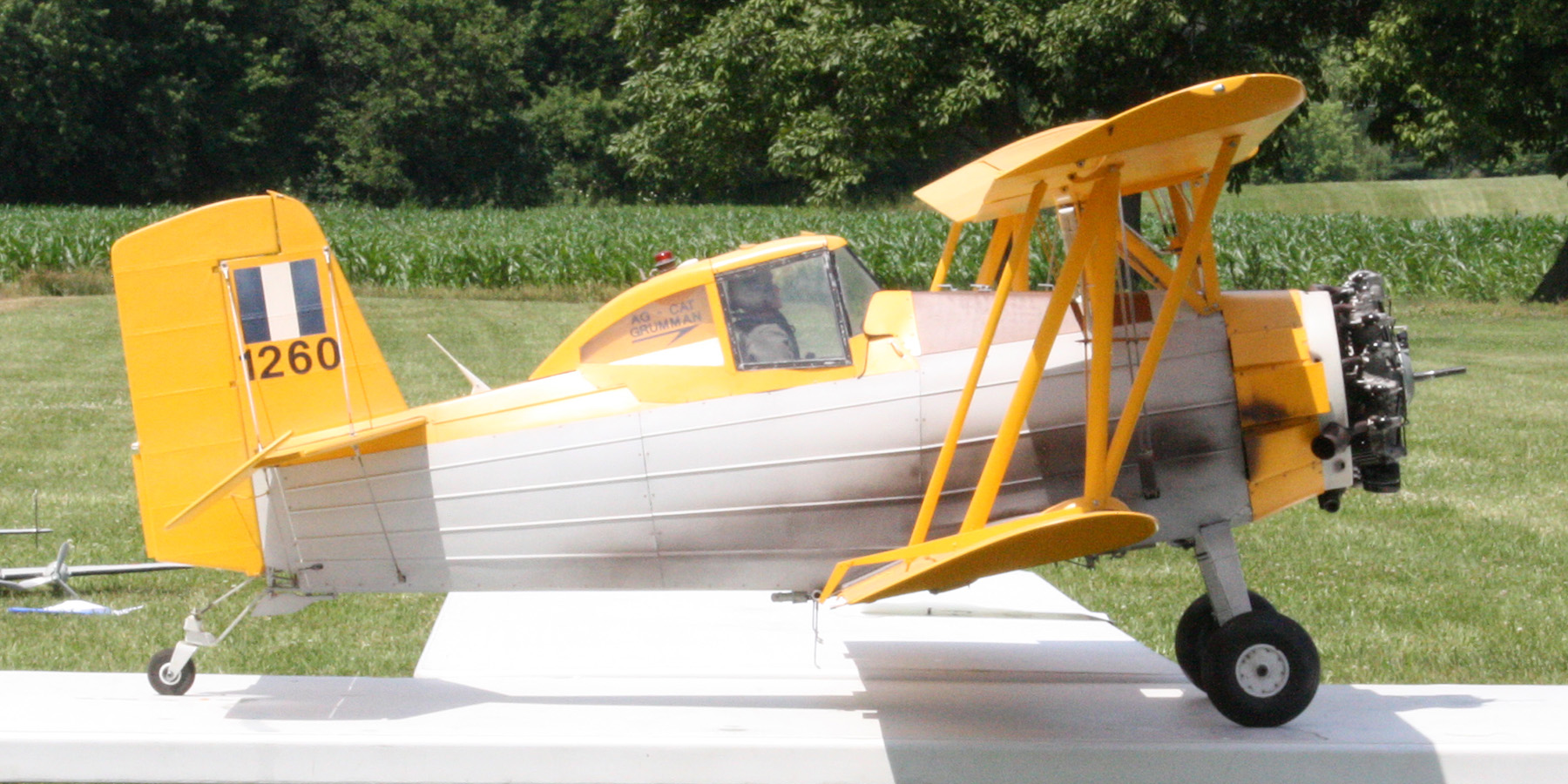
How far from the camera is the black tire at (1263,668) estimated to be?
14.2ft

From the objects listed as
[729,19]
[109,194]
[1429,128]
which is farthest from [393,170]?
[1429,128]

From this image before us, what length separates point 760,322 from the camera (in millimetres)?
4453

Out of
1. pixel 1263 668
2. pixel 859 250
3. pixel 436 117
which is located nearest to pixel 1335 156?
pixel 436 117

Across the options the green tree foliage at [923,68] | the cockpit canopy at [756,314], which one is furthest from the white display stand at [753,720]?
the green tree foliage at [923,68]

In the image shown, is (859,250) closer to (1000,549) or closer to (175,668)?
(175,668)

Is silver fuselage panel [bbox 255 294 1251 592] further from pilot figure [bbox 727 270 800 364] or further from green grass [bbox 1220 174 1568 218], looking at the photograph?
green grass [bbox 1220 174 1568 218]

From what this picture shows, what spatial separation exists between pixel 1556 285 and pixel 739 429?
72.1 feet

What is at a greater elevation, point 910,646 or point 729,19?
point 729,19

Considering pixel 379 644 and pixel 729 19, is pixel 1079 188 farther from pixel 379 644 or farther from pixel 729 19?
pixel 729 19

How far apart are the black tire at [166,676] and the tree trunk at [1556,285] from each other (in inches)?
897

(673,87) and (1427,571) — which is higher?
(673,87)

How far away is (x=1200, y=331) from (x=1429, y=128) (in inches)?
764

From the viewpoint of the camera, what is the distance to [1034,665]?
5.40 meters

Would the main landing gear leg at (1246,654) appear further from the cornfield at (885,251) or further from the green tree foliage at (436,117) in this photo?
the green tree foliage at (436,117)
